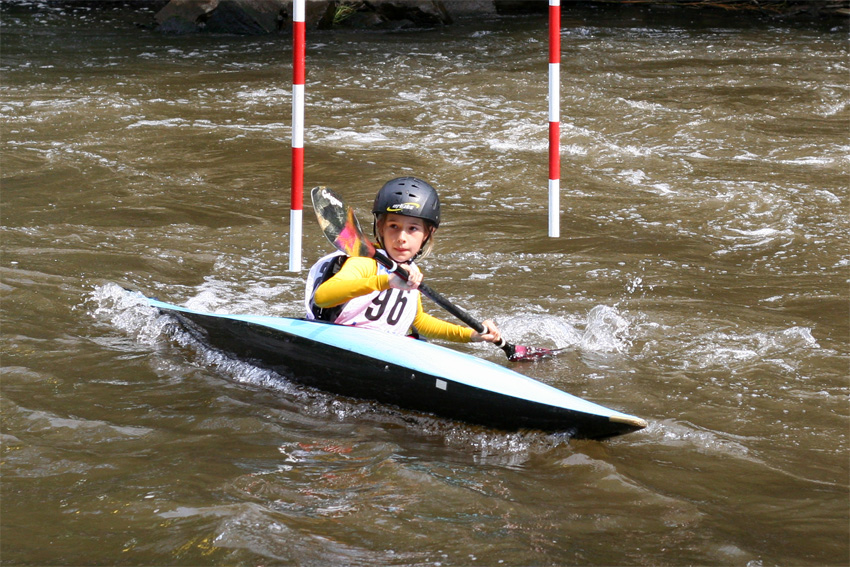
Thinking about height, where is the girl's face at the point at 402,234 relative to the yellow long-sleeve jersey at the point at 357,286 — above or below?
above

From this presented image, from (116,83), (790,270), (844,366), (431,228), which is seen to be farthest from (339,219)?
(116,83)

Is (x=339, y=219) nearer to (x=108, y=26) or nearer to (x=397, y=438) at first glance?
(x=397, y=438)

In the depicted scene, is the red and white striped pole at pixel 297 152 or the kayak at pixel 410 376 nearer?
the kayak at pixel 410 376

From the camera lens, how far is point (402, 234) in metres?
3.22

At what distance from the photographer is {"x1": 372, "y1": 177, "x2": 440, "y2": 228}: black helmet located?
3.13m

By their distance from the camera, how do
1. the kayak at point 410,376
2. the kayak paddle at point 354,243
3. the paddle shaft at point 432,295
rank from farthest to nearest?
1. the kayak paddle at point 354,243
2. the paddle shaft at point 432,295
3. the kayak at point 410,376

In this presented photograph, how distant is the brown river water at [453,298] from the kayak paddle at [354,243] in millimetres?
148

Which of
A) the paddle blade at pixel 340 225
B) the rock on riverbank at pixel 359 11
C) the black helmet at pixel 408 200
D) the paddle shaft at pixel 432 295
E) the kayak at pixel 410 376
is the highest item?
the rock on riverbank at pixel 359 11

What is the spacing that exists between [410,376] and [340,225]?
682 mm

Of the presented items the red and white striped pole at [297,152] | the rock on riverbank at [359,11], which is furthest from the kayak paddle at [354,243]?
the rock on riverbank at [359,11]

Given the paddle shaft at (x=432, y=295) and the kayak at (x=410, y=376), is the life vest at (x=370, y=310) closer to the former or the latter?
the kayak at (x=410, y=376)

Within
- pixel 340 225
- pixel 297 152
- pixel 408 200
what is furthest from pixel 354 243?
pixel 297 152

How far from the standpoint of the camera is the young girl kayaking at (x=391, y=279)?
3.14m

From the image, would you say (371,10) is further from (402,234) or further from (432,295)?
(432,295)
